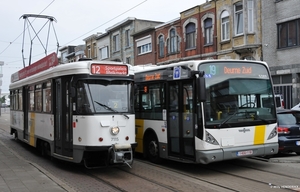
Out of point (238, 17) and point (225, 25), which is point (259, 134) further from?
point (225, 25)

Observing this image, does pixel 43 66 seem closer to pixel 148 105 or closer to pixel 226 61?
pixel 148 105

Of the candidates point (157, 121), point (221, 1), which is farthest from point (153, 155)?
point (221, 1)

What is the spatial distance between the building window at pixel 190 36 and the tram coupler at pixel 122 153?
2038 centimetres

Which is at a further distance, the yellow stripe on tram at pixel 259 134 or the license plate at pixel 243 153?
the yellow stripe on tram at pixel 259 134

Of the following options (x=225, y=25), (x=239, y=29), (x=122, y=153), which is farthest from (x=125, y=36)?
(x=122, y=153)

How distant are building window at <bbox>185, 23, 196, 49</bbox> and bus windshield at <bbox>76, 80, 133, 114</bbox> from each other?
19.6 metres

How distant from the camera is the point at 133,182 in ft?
28.0

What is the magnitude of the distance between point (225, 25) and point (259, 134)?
17.0m

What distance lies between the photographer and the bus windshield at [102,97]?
29.8 ft

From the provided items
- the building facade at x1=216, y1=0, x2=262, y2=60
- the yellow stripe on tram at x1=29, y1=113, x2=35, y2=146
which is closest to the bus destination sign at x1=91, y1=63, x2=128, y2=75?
the yellow stripe on tram at x1=29, y1=113, x2=35, y2=146

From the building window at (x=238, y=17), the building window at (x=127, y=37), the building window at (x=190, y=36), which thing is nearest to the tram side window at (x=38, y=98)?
the building window at (x=238, y=17)

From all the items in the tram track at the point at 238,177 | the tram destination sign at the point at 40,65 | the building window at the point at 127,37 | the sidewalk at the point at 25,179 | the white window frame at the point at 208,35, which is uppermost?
the building window at the point at 127,37

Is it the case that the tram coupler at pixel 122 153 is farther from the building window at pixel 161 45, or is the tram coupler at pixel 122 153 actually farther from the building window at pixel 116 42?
the building window at pixel 116 42

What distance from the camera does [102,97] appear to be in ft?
30.3
